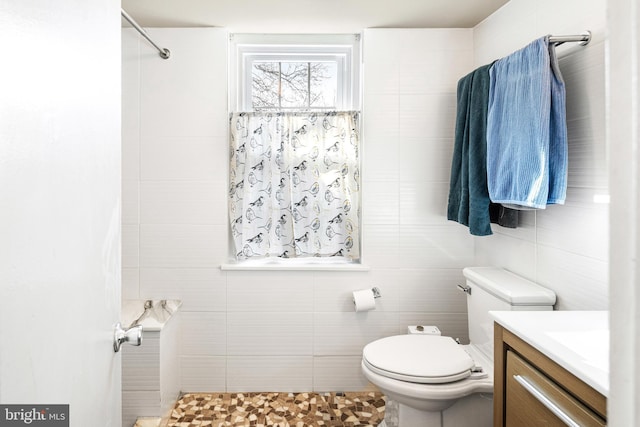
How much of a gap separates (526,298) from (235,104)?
1.87m

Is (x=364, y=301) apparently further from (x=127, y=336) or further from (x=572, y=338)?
(x=127, y=336)

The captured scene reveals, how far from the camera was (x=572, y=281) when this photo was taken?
1.53 meters

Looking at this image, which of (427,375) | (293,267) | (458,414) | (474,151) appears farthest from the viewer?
(293,267)

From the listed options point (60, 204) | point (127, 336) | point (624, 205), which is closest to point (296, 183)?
point (127, 336)

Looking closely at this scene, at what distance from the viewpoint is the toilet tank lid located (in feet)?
5.25

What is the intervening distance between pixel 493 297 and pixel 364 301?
0.72 meters

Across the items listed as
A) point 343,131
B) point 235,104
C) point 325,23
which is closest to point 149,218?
point 235,104

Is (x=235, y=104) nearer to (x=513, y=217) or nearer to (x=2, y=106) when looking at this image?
(x=513, y=217)

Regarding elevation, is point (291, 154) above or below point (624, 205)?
above

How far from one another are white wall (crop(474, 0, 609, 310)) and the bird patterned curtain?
3.11ft

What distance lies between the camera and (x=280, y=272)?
7.67ft

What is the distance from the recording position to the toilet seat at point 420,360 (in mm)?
1596

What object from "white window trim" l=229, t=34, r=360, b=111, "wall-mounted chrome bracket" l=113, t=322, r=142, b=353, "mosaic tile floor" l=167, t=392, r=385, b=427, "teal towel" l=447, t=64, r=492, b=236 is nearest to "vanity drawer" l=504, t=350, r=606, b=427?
"teal towel" l=447, t=64, r=492, b=236

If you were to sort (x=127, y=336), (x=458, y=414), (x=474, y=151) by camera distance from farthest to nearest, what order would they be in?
(x=474, y=151), (x=458, y=414), (x=127, y=336)
